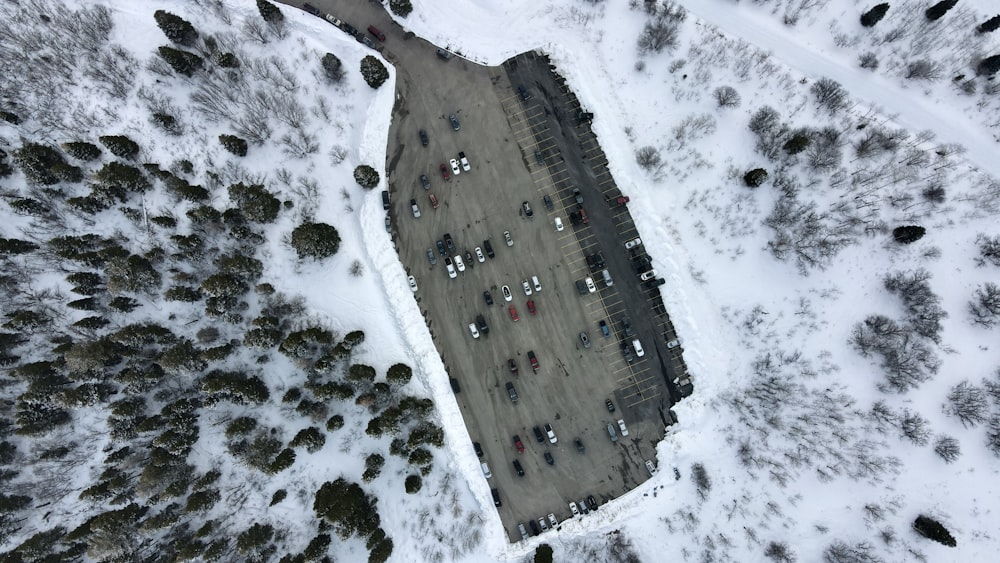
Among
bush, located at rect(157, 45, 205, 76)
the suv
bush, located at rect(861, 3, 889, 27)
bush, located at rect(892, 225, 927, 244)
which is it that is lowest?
the suv

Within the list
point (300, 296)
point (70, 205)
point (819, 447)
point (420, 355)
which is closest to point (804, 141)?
point (819, 447)

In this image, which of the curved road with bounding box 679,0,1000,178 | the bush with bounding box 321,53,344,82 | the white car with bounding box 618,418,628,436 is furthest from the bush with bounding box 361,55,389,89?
the white car with bounding box 618,418,628,436

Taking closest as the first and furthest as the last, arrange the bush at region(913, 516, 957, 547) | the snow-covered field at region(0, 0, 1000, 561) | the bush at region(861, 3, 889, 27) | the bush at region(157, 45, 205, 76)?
the bush at region(913, 516, 957, 547) → the snow-covered field at region(0, 0, 1000, 561) → the bush at region(861, 3, 889, 27) → the bush at region(157, 45, 205, 76)

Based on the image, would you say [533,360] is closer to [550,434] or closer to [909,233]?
[550,434]

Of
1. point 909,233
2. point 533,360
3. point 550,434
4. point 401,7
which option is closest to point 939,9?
point 909,233

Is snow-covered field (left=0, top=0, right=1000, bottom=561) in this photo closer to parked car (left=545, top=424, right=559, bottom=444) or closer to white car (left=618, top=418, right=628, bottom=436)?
white car (left=618, top=418, right=628, bottom=436)

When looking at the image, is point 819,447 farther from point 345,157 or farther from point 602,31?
point 345,157
